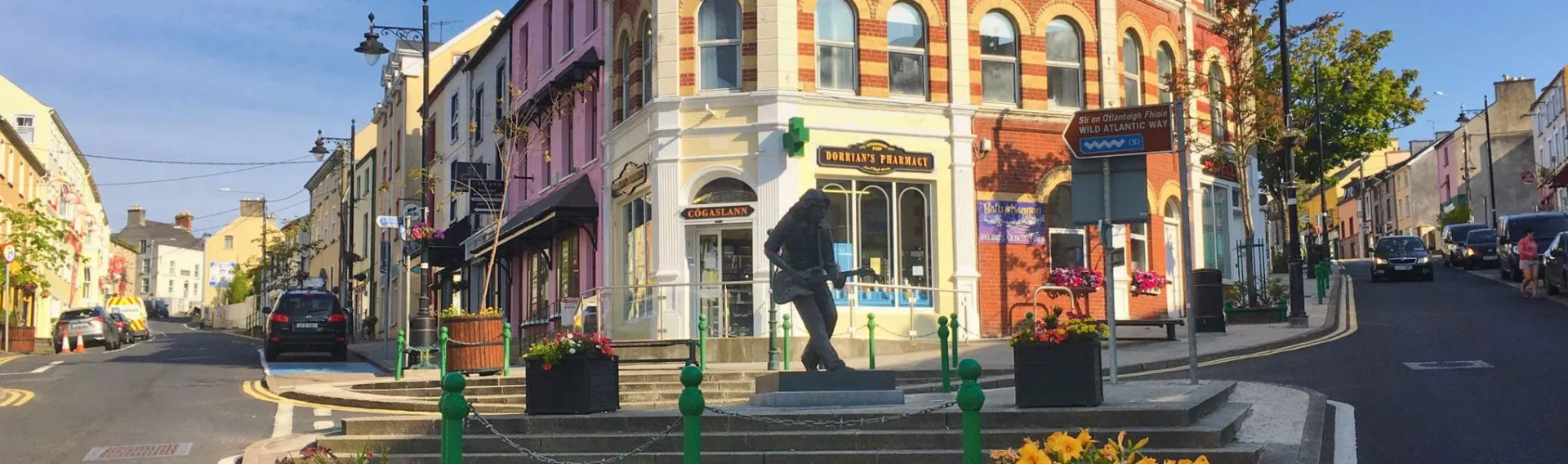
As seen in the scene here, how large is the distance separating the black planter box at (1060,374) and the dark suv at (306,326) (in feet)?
64.9

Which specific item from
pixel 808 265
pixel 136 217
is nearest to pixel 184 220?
pixel 136 217

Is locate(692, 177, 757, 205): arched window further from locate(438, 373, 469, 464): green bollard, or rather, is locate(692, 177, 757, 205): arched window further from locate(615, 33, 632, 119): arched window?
locate(438, 373, 469, 464): green bollard

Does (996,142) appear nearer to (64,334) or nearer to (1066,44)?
(1066,44)

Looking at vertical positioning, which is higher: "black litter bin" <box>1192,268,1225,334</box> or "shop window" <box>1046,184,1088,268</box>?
"shop window" <box>1046,184,1088,268</box>

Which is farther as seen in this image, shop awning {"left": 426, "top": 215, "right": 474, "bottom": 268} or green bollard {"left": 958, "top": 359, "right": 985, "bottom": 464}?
shop awning {"left": 426, "top": 215, "right": 474, "bottom": 268}

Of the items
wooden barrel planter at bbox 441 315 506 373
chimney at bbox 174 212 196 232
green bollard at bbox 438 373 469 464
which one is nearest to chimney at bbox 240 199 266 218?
chimney at bbox 174 212 196 232

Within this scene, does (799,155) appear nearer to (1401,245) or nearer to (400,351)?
(400,351)

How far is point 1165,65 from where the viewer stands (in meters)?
26.0

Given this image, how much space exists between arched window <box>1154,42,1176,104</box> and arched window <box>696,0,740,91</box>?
27.3ft

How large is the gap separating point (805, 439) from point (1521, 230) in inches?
1202

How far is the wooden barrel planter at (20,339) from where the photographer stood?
33656 millimetres

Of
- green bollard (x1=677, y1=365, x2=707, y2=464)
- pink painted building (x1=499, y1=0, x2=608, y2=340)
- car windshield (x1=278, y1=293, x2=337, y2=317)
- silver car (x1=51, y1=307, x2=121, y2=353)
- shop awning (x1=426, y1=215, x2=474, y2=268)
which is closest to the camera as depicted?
green bollard (x1=677, y1=365, x2=707, y2=464)

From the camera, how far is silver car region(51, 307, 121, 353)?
3484 centimetres

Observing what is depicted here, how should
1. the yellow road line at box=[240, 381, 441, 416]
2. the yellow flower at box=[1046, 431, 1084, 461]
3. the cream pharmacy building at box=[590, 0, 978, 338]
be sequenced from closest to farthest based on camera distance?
the yellow flower at box=[1046, 431, 1084, 461], the yellow road line at box=[240, 381, 441, 416], the cream pharmacy building at box=[590, 0, 978, 338]
